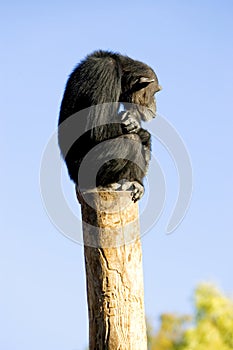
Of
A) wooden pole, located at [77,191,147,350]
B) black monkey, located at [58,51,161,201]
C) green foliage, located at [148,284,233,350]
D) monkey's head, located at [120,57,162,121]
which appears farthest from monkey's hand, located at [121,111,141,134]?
green foliage, located at [148,284,233,350]

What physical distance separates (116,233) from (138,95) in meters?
2.09

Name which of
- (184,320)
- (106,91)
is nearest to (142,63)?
(106,91)

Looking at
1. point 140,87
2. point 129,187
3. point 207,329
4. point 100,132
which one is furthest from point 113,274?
point 207,329

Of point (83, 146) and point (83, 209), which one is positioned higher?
point (83, 146)

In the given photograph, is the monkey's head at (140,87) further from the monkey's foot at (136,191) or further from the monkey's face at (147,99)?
the monkey's foot at (136,191)

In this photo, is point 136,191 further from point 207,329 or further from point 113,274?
point 207,329

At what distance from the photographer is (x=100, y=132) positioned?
7.16 m

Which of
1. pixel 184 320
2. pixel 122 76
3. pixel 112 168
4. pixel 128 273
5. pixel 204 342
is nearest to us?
pixel 128 273

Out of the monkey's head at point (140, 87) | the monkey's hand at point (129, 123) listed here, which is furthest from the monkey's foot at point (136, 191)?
the monkey's head at point (140, 87)

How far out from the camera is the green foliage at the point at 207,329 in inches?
995

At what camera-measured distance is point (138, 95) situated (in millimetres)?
7934

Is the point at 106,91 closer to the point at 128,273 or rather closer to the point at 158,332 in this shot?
the point at 128,273

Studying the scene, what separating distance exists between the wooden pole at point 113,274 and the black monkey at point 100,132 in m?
0.52

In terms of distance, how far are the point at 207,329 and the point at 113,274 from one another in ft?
67.3
